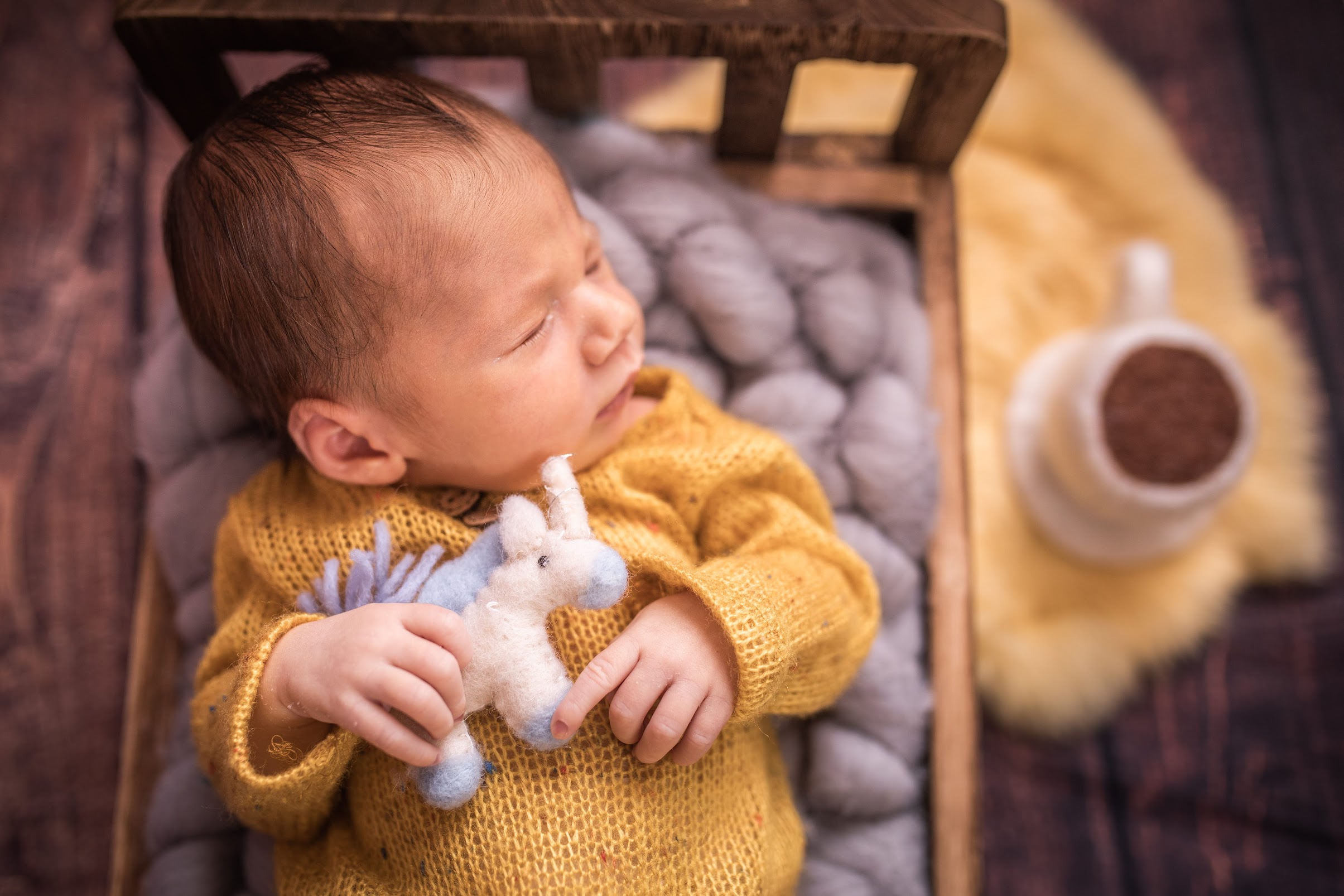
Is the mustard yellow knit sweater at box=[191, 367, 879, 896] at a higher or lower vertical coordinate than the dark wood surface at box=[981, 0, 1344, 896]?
higher

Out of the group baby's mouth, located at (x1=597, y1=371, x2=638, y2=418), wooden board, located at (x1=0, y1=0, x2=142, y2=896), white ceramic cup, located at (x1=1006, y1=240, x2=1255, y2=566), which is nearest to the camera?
baby's mouth, located at (x1=597, y1=371, x2=638, y2=418)

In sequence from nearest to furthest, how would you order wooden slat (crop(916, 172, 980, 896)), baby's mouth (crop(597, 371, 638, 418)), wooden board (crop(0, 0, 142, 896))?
1. baby's mouth (crop(597, 371, 638, 418))
2. wooden slat (crop(916, 172, 980, 896))
3. wooden board (crop(0, 0, 142, 896))

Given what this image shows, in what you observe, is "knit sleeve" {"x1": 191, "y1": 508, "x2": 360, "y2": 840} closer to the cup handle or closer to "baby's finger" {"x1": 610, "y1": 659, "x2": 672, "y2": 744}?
"baby's finger" {"x1": 610, "y1": 659, "x2": 672, "y2": 744}

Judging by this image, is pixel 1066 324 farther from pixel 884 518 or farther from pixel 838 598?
pixel 838 598

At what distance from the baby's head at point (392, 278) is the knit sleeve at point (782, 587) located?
183mm


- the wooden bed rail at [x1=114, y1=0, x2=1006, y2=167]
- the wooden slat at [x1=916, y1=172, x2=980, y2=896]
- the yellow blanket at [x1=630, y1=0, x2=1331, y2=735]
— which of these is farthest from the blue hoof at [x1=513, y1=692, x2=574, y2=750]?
the yellow blanket at [x1=630, y1=0, x2=1331, y2=735]

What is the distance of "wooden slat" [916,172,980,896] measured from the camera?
1.03 m

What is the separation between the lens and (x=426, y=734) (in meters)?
0.73

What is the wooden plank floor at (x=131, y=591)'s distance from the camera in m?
1.33

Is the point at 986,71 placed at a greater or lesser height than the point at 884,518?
greater

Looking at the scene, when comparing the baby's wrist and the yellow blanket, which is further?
the yellow blanket

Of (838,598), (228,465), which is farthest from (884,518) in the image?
(228,465)

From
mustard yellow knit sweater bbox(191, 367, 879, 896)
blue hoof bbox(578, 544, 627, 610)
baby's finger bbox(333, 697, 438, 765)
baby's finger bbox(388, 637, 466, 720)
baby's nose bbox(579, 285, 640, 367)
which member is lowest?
mustard yellow knit sweater bbox(191, 367, 879, 896)

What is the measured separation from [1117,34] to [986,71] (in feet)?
2.95
